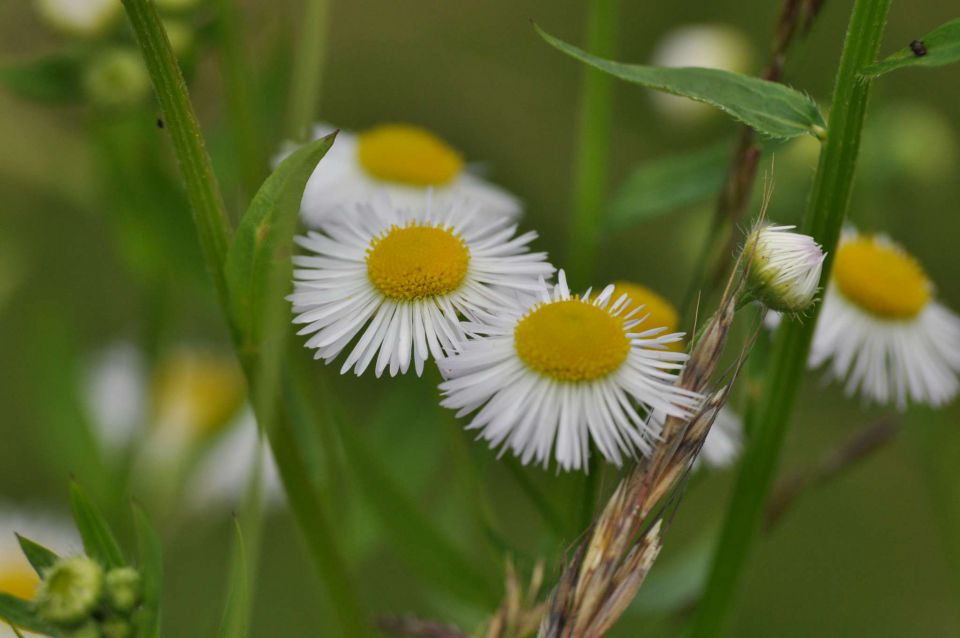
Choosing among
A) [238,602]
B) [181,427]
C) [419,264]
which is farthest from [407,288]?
[181,427]

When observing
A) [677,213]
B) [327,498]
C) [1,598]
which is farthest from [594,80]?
[677,213]

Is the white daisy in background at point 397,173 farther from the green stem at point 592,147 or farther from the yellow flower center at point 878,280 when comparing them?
the yellow flower center at point 878,280

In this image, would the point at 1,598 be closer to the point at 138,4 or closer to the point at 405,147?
the point at 138,4

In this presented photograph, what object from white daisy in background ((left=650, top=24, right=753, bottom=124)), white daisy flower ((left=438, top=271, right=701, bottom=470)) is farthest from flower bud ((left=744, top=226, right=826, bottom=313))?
white daisy in background ((left=650, top=24, right=753, bottom=124))

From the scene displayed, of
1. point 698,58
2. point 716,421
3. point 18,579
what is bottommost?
point 18,579

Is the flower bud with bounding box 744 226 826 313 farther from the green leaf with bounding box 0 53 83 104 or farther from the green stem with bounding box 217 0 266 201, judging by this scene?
the green leaf with bounding box 0 53 83 104

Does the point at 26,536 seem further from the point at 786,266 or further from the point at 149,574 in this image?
the point at 786,266

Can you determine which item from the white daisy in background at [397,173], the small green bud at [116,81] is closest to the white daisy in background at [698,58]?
the white daisy in background at [397,173]
